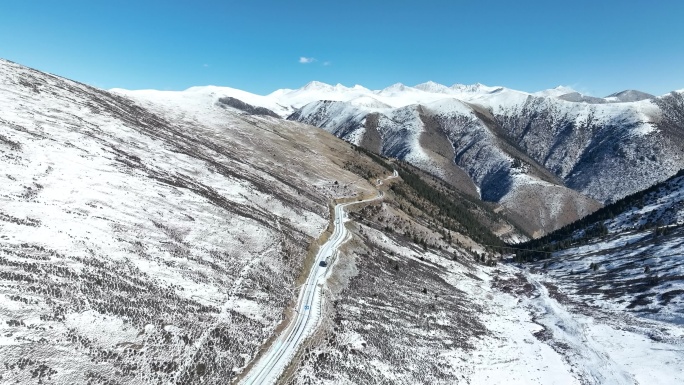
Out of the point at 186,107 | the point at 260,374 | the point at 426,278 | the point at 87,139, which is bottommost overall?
the point at 260,374

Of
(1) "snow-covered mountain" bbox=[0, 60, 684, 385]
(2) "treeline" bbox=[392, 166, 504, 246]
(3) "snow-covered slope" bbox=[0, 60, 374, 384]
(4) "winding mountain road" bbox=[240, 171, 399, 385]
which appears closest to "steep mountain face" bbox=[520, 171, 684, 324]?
(1) "snow-covered mountain" bbox=[0, 60, 684, 385]

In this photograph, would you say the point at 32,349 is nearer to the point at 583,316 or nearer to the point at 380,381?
the point at 380,381

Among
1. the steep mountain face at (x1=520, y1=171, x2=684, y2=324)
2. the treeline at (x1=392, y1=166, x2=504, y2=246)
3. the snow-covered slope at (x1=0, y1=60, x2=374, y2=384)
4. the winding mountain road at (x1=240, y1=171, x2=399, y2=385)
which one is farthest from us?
the treeline at (x1=392, y1=166, x2=504, y2=246)

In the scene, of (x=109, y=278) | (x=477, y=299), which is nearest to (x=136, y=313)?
(x=109, y=278)

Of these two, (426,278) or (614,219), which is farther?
(614,219)

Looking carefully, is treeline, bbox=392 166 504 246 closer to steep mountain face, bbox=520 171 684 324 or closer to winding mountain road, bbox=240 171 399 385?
steep mountain face, bbox=520 171 684 324

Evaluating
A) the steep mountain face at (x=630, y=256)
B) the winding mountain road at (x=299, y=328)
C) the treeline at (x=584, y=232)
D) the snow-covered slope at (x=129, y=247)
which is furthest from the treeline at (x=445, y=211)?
the winding mountain road at (x=299, y=328)

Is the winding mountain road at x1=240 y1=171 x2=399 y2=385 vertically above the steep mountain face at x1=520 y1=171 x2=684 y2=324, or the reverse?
the steep mountain face at x1=520 y1=171 x2=684 y2=324
